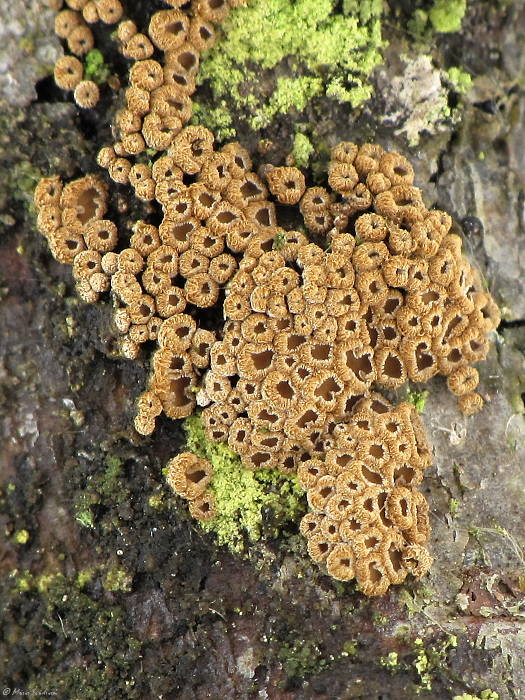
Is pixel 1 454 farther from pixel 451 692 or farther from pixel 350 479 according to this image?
pixel 451 692

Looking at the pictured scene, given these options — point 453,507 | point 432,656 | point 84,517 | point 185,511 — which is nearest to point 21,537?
point 84,517

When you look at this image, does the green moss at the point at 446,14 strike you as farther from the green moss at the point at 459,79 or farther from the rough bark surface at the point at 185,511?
the green moss at the point at 459,79

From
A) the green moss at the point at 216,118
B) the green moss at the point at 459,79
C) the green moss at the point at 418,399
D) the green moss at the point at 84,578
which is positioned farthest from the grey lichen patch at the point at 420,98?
the green moss at the point at 84,578

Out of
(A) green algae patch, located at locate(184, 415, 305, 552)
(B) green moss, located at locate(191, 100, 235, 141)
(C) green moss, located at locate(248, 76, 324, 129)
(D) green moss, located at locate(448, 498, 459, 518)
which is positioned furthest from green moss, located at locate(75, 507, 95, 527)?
(C) green moss, located at locate(248, 76, 324, 129)

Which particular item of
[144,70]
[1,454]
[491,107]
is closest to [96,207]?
[144,70]

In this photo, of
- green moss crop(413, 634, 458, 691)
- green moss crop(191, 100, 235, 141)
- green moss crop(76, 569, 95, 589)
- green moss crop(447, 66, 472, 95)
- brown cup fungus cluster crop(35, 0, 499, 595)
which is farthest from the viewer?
green moss crop(447, 66, 472, 95)

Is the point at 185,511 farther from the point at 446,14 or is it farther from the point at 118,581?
the point at 446,14

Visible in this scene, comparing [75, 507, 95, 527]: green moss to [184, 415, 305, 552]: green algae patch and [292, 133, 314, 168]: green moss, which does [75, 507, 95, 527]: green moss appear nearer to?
[184, 415, 305, 552]: green algae patch

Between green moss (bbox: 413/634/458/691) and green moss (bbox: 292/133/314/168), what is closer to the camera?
green moss (bbox: 413/634/458/691)
